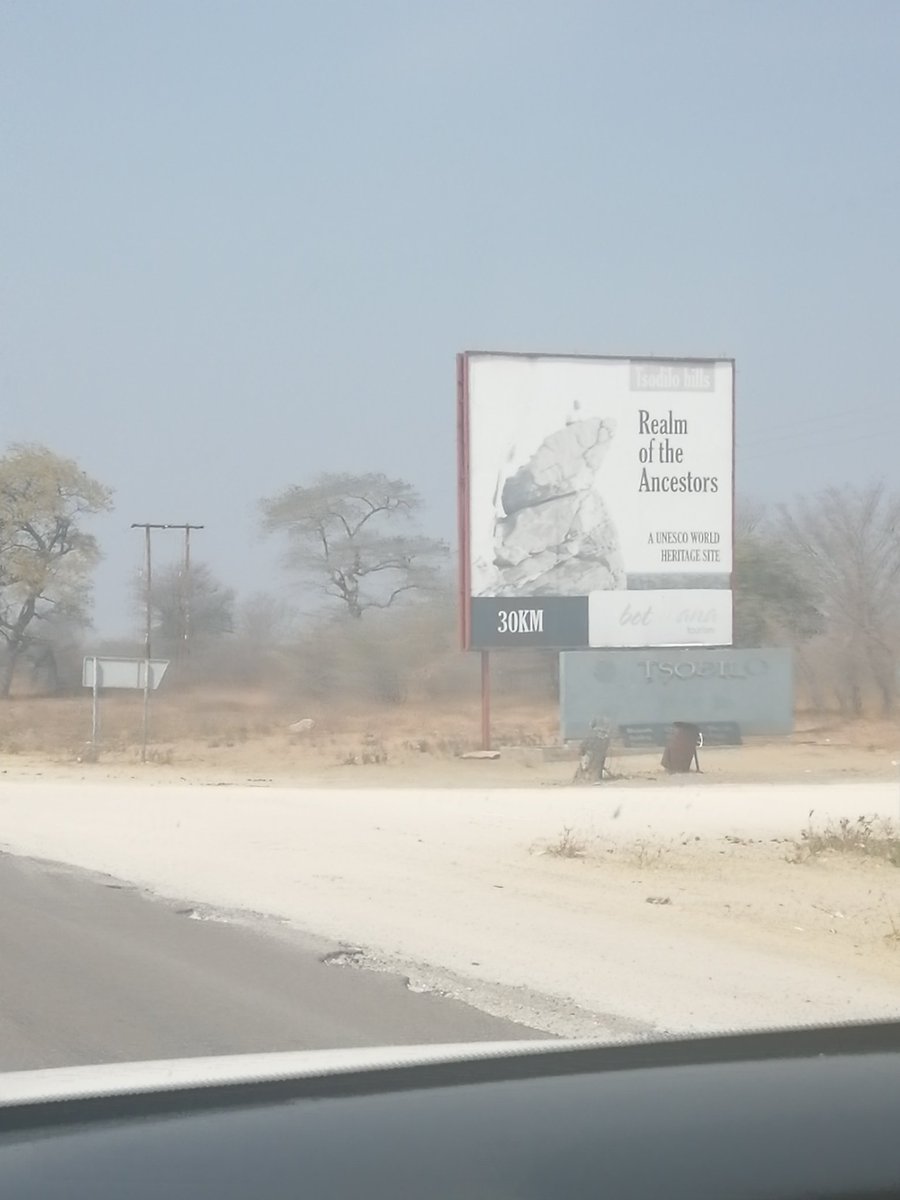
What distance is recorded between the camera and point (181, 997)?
8.37 meters

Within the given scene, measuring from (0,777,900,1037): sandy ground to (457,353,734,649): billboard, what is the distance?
9188mm

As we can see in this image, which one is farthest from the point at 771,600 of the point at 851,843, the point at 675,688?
the point at 851,843

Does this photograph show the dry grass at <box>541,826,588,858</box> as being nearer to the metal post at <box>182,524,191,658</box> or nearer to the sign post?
the sign post

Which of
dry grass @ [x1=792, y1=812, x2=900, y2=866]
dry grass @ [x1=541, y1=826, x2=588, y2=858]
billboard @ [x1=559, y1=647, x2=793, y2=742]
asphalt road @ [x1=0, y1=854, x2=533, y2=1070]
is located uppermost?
billboard @ [x1=559, y1=647, x2=793, y2=742]

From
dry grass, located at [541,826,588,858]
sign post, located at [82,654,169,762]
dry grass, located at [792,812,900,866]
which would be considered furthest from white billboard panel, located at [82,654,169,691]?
dry grass, located at [792,812,900,866]

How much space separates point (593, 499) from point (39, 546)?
39.8 m

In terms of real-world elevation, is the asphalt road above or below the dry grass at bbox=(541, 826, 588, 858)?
above

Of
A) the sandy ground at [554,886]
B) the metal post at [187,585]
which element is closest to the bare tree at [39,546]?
the metal post at [187,585]

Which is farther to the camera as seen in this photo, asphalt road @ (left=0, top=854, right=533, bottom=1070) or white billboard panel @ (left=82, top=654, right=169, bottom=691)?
white billboard panel @ (left=82, top=654, right=169, bottom=691)

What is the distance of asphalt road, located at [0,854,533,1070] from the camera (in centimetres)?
729

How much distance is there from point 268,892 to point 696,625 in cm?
2111

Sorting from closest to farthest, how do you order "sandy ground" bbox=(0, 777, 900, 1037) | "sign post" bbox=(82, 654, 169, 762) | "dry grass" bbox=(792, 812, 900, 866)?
1. "sandy ground" bbox=(0, 777, 900, 1037)
2. "dry grass" bbox=(792, 812, 900, 866)
3. "sign post" bbox=(82, 654, 169, 762)

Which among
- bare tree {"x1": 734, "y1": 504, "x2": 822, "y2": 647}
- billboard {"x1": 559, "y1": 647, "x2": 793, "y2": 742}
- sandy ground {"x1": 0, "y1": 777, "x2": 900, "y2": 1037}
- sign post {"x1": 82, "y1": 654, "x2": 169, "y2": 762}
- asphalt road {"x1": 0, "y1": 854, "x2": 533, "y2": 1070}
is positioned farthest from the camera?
bare tree {"x1": 734, "y1": 504, "x2": 822, "y2": 647}

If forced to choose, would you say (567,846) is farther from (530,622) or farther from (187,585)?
(187,585)
